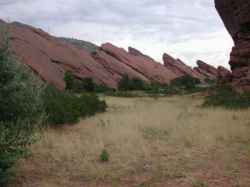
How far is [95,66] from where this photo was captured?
4581cm

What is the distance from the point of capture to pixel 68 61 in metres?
40.0

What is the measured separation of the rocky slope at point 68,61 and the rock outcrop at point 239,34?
13052 mm

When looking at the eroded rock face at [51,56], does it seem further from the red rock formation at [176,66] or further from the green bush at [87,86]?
the red rock formation at [176,66]

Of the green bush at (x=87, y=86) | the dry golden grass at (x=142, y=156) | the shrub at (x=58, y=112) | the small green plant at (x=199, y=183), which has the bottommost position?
the small green plant at (x=199, y=183)

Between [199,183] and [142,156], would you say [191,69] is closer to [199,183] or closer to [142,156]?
[142,156]

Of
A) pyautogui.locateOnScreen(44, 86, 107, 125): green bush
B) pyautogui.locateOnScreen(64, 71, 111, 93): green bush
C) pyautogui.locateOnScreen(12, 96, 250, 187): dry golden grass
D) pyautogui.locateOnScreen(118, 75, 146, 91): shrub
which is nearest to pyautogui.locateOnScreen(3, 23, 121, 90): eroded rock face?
pyautogui.locateOnScreen(118, 75, 146, 91): shrub

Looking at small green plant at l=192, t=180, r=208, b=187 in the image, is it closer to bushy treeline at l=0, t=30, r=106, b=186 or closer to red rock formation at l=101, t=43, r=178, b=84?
bushy treeline at l=0, t=30, r=106, b=186

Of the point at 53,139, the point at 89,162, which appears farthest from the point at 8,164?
the point at 53,139

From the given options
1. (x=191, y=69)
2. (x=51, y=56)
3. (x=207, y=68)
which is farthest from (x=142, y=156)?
(x=207, y=68)

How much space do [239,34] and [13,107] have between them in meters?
24.3

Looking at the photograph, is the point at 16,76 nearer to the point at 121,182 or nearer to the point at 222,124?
the point at 121,182

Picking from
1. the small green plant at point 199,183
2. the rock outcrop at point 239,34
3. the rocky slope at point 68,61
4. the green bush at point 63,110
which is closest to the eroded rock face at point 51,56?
the rocky slope at point 68,61

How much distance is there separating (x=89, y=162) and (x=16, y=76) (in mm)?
2405

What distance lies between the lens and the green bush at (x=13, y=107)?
237 inches
